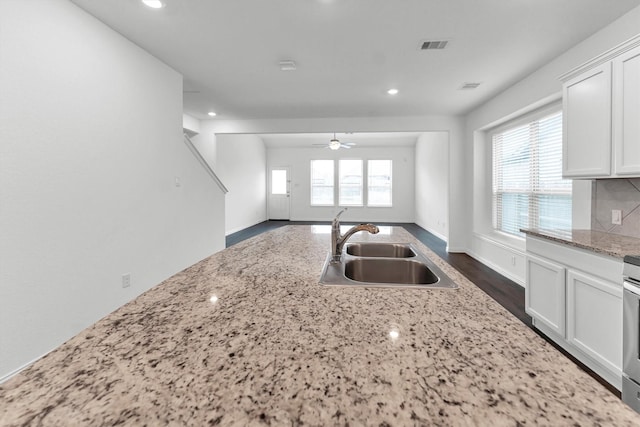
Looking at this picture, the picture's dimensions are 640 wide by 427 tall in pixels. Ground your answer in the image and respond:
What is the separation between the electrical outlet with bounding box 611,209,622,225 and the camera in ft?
7.53

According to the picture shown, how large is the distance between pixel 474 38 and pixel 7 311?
4.00 metres

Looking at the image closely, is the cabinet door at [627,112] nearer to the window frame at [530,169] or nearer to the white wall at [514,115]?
the white wall at [514,115]

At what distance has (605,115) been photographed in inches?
79.0

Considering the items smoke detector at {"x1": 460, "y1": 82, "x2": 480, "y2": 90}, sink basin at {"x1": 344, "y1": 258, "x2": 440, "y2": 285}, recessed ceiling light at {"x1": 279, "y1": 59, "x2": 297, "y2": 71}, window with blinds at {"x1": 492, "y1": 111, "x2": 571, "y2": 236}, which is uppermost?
smoke detector at {"x1": 460, "y1": 82, "x2": 480, "y2": 90}

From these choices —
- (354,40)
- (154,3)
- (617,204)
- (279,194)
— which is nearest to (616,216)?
(617,204)

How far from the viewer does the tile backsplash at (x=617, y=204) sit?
218 cm

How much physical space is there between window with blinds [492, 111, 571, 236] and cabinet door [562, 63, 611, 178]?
1.01 meters

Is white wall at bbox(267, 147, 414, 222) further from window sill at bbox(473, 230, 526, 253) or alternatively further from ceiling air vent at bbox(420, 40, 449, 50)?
ceiling air vent at bbox(420, 40, 449, 50)

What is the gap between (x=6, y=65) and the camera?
179cm

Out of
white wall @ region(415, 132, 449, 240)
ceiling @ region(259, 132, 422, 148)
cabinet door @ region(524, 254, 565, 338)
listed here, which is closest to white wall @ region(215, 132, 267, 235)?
ceiling @ region(259, 132, 422, 148)

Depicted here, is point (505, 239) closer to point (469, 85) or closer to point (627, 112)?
point (469, 85)

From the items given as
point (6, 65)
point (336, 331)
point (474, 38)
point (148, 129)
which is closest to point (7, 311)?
point (6, 65)

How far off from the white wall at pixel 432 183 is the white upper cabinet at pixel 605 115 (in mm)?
3773

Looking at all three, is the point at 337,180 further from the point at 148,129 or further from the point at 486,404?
the point at 486,404
